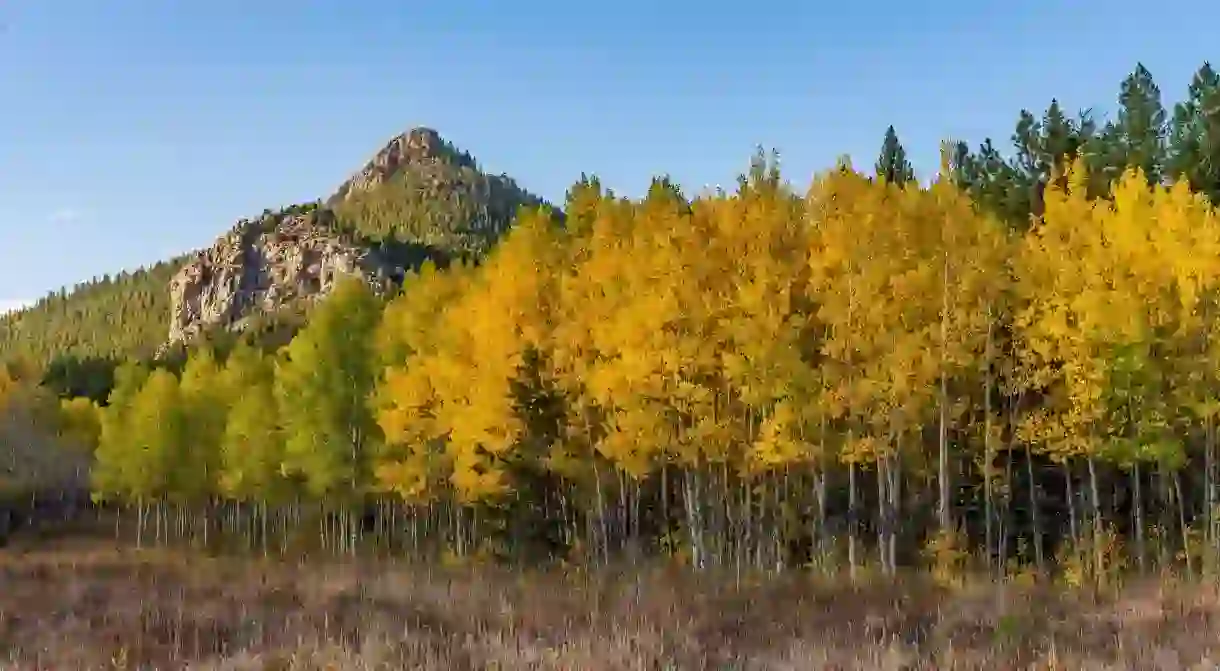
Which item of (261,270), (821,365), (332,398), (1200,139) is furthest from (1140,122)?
(261,270)

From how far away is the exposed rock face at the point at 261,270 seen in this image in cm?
16262

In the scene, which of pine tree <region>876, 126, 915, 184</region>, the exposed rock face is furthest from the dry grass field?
the exposed rock face

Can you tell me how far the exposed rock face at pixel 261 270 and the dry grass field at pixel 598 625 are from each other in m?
142

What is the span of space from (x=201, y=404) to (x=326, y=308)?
14.5m

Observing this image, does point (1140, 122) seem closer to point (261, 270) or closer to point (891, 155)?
point (891, 155)

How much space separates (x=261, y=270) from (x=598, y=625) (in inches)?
6898

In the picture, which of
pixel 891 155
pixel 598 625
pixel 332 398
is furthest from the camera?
pixel 891 155

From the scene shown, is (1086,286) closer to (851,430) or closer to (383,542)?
(851,430)

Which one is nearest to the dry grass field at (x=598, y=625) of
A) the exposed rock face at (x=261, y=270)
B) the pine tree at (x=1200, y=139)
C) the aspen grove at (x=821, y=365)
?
the aspen grove at (x=821, y=365)

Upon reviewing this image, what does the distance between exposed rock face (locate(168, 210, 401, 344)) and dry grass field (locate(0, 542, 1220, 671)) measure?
142 metres

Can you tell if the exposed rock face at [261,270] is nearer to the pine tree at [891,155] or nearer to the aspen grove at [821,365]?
the pine tree at [891,155]

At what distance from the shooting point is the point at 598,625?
1345cm

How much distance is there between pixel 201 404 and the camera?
42.6 m

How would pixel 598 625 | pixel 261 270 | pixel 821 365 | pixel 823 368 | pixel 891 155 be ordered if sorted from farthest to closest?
pixel 261 270
pixel 891 155
pixel 821 365
pixel 823 368
pixel 598 625
